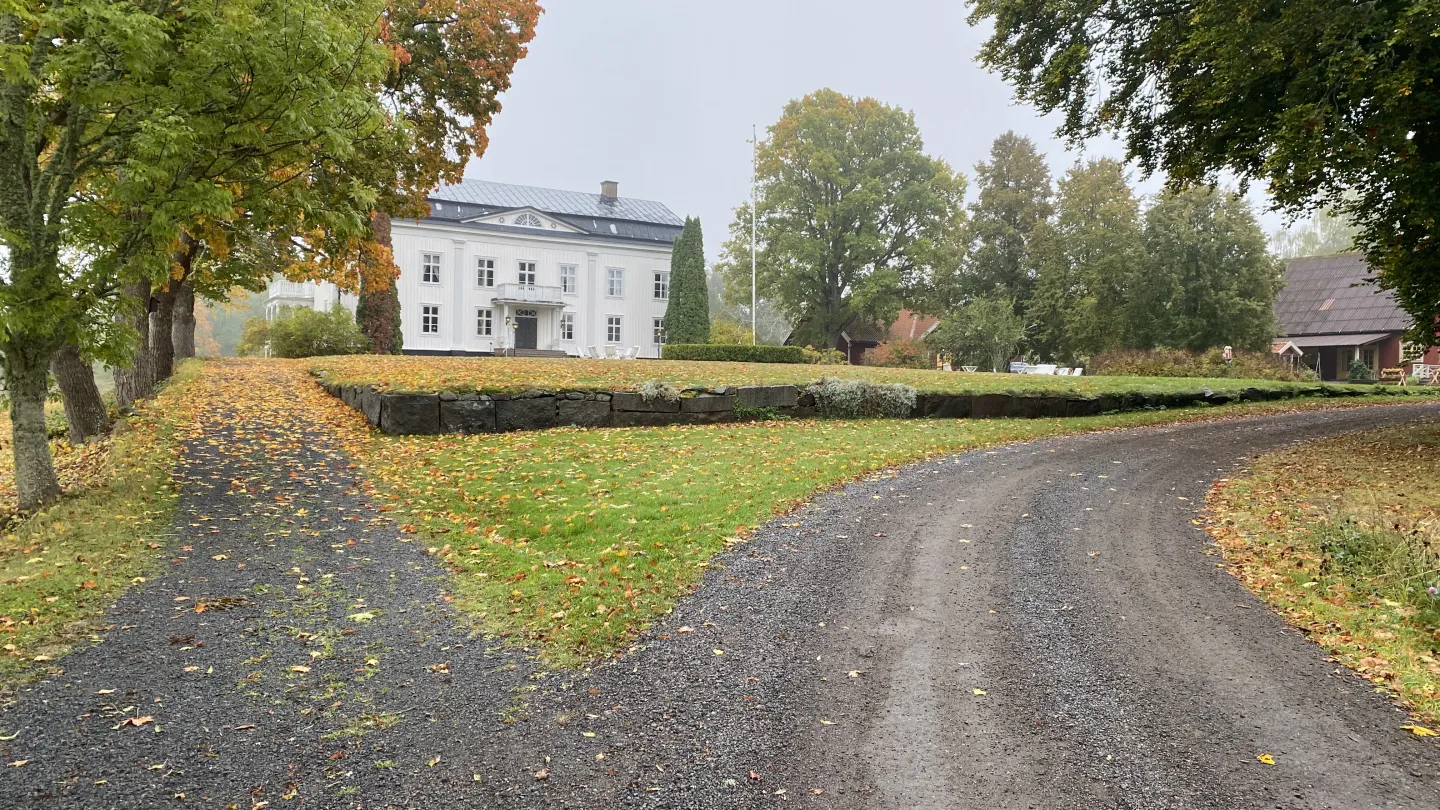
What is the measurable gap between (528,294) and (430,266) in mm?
5050

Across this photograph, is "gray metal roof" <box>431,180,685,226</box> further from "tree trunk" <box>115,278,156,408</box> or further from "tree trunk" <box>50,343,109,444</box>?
"tree trunk" <box>50,343,109,444</box>

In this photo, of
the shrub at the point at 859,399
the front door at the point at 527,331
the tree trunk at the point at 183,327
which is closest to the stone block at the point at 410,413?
the shrub at the point at 859,399

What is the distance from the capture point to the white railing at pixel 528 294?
39.5 meters

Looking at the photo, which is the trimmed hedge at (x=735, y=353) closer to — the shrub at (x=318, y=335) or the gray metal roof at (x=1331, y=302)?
the shrub at (x=318, y=335)

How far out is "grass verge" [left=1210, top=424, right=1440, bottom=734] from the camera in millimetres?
4340

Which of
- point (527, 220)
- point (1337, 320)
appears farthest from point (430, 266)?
point (1337, 320)

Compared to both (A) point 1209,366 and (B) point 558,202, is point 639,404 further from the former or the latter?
(B) point 558,202

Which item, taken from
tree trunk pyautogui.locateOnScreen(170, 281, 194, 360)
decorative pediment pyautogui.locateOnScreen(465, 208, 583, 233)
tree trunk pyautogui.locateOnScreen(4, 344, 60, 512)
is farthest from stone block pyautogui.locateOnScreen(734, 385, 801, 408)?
decorative pediment pyautogui.locateOnScreen(465, 208, 583, 233)

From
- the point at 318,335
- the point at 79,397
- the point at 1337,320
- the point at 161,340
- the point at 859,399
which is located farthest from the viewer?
the point at 1337,320

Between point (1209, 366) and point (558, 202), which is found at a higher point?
point (558, 202)

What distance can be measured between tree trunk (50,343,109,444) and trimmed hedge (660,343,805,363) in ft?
67.1

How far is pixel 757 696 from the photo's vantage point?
12.6 ft

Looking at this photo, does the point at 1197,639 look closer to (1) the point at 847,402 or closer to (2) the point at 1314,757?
(2) the point at 1314,757

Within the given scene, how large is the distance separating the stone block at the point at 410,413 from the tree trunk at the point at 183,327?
13.9m
